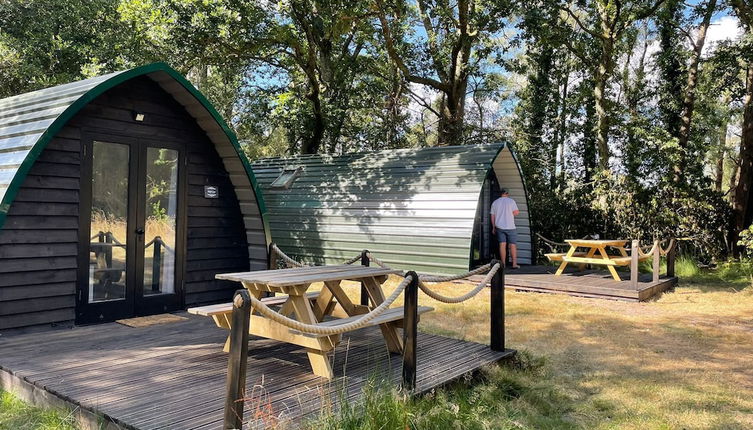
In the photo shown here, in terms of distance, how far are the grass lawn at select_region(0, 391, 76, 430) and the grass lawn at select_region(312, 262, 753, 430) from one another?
5.83 ft

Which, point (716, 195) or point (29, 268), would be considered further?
point (716, 195)

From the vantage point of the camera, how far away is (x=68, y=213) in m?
6.20

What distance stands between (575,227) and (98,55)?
13.5 m

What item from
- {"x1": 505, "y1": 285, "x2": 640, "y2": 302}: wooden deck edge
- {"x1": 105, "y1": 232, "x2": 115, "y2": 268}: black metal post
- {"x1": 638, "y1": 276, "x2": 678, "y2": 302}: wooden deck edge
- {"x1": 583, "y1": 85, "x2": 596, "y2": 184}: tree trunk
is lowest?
{"x1": 505, "y1": 285, "x2": 640, "y2": 302}: wooden deck edge

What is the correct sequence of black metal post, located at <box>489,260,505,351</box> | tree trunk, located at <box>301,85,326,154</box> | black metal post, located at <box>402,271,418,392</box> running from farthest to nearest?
1. tree trunk, located at <box>301,85,326,154</box>
2. black metal post, located at <box>489,260,505,351</box>
3. black metal post, located at <box>402,271,418,392</box>

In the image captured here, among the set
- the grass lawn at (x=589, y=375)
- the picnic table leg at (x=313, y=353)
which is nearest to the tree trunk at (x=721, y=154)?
the grass lawn at (x=589, y=375)

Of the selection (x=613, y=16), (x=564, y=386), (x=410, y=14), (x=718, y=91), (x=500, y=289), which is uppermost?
(x=410, y=14)

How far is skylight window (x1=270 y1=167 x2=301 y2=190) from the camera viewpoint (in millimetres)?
14500

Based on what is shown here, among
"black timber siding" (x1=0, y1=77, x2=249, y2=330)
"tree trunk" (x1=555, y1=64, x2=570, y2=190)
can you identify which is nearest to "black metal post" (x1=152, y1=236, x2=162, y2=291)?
"black timber siding" (x1=0, y1=77, x2=249, y2=330)

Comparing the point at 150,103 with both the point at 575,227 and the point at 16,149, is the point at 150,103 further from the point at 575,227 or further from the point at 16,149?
the point at 575,227

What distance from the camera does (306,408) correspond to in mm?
3752

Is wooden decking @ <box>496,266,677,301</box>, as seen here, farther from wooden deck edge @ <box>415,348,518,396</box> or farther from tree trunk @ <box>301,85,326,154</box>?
tree trunk @ <box>301,85,326,154</box>

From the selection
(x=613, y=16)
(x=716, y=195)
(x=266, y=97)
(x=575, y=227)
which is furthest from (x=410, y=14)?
(x=716, y=195)

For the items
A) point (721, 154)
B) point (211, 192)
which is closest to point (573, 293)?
point (211, 192)
